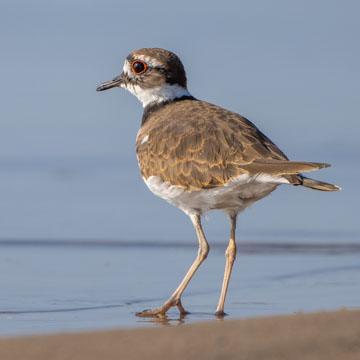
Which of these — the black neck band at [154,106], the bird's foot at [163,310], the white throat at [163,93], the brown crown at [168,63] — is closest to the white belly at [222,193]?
the bird's foot at [163,310]

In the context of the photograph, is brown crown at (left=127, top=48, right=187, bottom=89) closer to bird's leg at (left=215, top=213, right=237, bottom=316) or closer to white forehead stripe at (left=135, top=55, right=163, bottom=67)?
white forehead stripe at (left=135, top=55, right=163, bottom=67)

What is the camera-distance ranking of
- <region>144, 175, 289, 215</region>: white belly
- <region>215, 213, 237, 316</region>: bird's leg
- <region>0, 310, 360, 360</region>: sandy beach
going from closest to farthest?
<region>0, 310, 360, 360</region>: sandy beach
<region>144, 175, 289, 215</region>: white belly
<region>215, 213, 237, 316</region>: bird's leg

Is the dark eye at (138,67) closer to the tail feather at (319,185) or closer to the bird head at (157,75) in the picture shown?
the bird head at (157,75)

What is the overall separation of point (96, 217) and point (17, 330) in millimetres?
5915

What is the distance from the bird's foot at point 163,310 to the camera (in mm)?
6852

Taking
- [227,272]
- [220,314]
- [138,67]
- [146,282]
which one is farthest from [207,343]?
[138,67]

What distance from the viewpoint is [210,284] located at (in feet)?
27.2

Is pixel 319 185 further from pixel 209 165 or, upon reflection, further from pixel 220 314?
pixel 220 314

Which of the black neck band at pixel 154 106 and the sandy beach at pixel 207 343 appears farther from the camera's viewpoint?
the black neck band at pixel 154 106

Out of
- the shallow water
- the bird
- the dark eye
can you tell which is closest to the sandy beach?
the shallow water

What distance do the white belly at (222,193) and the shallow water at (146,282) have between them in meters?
0.77

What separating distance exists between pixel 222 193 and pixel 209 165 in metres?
0.22

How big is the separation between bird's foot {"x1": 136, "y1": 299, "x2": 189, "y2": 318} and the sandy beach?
192 centimetres

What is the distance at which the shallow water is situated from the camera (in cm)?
684
